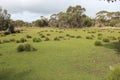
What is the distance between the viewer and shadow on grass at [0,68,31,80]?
1591cm

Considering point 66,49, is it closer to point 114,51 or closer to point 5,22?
point 114,51

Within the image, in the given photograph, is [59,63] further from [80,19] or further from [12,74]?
[80,19]

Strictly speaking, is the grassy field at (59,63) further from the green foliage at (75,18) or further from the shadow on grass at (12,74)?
the green foliage at (75,18)

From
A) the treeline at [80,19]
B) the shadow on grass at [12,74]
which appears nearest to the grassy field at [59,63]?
the shadow on grass at [12,74]

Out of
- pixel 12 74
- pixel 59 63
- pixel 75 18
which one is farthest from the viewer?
pixel 75 18

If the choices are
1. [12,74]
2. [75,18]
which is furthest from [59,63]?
[75,18]

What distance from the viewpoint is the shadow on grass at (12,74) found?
15.9m

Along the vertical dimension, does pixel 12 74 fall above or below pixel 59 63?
below

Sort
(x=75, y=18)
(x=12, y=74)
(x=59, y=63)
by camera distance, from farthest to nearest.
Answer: (x=75, y=18)
(x=59, y=63)
(x=12, y=74)

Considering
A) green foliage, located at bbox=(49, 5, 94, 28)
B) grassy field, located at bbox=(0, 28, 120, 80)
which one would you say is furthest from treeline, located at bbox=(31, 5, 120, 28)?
grassy field, located at bbox=(0, 28, 120, 80)

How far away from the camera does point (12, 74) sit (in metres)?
16.4

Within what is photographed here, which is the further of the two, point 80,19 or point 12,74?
point 80,19

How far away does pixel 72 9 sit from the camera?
98.2 meters

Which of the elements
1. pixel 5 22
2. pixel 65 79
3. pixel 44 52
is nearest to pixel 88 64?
pixel 65 79
